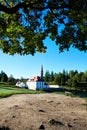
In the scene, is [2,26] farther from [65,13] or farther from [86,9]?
[86,9]

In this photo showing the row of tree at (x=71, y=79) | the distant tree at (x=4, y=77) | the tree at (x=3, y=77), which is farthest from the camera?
the tree at (x=3, y=77)

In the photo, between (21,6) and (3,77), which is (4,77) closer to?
(3,77)

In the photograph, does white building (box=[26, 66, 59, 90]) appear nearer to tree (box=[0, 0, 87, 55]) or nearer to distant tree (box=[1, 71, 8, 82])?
distant tree (box=[1, 71, 8, 82])

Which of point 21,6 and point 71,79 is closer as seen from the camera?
point 21,6

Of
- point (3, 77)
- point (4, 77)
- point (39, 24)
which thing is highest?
point (4, 77)

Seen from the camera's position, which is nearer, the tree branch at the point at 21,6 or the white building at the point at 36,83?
the tree branch at the point at 21,6

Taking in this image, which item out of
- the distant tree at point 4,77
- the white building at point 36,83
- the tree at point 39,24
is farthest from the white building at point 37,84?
the tree at point 39,24

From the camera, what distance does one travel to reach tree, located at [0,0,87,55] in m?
15.2

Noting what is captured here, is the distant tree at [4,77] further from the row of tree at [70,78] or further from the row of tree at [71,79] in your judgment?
the row of tree at [70,78]

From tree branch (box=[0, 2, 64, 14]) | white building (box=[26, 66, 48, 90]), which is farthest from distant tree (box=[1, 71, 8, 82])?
tree branch (box=[0, 2, 64, 14])

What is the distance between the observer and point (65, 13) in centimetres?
1616

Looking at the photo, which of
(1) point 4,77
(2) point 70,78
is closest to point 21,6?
(2) point 70,78

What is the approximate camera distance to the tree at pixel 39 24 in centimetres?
1522

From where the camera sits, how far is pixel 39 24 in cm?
1800
